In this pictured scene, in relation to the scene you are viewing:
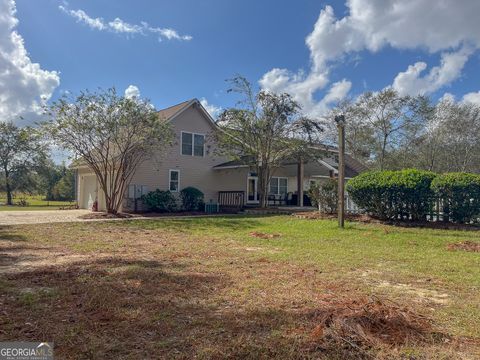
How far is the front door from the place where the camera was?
23.5 meters

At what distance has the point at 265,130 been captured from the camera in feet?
62.3

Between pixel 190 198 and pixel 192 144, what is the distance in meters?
3.46

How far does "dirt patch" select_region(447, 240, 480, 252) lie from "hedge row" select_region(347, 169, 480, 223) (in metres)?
2.64

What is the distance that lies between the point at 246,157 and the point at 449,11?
1155 cm

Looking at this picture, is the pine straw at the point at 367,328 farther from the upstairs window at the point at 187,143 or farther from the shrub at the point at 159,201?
the upstairs window at the point at 187,143

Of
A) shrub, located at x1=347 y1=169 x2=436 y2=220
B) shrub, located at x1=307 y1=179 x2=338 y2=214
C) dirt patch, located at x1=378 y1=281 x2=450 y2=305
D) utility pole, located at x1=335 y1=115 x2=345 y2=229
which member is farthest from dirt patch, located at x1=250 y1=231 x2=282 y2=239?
dirt patch, located at x1=378 y1=281 x2=450 y2=305

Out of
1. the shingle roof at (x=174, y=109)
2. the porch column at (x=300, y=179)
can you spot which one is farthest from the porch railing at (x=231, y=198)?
the shingle roof at (x=174, y=109)

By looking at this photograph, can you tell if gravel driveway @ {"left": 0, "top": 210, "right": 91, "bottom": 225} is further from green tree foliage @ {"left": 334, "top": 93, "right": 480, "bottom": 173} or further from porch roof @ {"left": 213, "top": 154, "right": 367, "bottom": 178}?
green tree foliage @ {"left": 334, "top": 93, "right": 480, "bottom": 173}

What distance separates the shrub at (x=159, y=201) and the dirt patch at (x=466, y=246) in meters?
14.0

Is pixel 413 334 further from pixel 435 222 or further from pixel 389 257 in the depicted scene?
pixel 435 222

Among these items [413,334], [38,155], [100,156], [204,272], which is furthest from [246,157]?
[38,155]

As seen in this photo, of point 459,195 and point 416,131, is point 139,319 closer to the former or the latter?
point 459,195

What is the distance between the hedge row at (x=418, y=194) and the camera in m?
11.0

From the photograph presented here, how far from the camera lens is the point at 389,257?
7.49m
